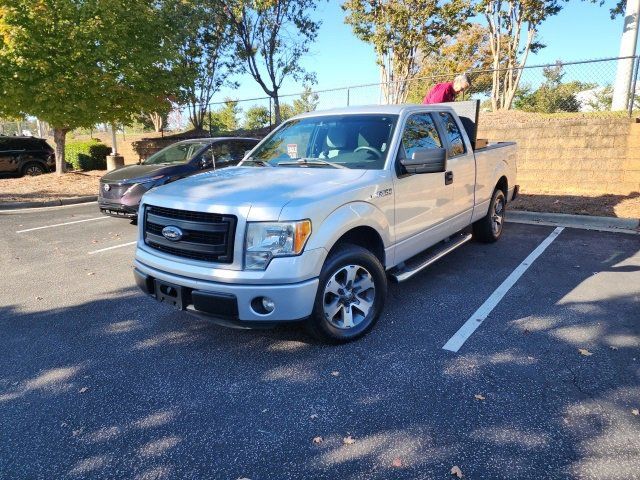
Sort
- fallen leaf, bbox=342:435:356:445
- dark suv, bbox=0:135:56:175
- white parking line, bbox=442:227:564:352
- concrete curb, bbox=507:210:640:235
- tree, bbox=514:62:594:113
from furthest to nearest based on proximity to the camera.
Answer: dark suv, bbox=0:135:56:175, tree, bbox=514:62:594:113, concrete curb, bbox=507:210:640:235, white parking line, bbox=442:227:564:352, fallen leaf, bbox=342:435:356:445

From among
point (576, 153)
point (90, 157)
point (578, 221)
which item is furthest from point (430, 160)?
point (90, 157)

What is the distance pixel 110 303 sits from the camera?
4.52m

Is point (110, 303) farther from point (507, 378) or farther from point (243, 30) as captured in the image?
point (243, 30)

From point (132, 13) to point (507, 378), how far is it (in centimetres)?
1372

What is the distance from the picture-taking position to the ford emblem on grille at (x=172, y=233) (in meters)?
3.20

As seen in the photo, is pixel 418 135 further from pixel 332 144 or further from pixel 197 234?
pixel 197 234

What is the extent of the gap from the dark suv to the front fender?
1720cm

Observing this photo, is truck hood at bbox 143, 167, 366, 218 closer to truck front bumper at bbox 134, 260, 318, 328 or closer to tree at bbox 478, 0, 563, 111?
truck front bumper at bbox 134, 260, 318, 328

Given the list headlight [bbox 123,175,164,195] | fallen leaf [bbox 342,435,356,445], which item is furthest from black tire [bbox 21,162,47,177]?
fallen leaf [bbox 342,435,356,445]

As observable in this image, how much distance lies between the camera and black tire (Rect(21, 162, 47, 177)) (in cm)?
1631

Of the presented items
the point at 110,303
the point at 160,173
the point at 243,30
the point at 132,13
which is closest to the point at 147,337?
the point at 110,303

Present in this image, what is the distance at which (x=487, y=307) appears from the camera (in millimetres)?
4188

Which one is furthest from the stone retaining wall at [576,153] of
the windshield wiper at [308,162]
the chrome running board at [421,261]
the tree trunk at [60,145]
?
the tree trunk at [60,145]

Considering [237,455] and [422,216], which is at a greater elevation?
[422,216]
